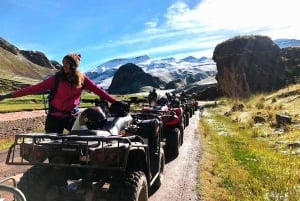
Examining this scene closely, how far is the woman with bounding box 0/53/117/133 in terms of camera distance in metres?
6.61

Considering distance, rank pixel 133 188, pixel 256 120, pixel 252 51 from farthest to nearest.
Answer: pixel 252 51 → pixel 256 120 → pixel 133 188

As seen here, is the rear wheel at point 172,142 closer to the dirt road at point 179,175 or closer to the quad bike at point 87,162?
the dirt road at point 179,175

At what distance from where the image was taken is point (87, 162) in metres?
5.29

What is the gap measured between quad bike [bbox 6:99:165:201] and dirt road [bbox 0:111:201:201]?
7.72 ft

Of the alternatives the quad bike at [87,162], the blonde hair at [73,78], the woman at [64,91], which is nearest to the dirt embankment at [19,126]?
the woman at [64,91]

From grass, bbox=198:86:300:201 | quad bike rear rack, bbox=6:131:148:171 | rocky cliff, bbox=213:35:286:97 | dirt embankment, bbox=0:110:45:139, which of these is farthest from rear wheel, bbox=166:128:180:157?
rocky cliff, bbox=213:35:286:97

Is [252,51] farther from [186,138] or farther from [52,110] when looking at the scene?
[52,110]

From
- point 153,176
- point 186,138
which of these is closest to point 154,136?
point 153,176

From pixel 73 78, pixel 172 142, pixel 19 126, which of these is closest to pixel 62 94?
pixel 73 78

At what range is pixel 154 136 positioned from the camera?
7.75 metres

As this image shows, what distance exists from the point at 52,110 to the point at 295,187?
4531mm

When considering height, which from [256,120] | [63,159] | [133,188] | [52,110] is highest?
[52,110]

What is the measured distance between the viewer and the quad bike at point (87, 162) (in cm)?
531

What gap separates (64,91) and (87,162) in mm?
1784
